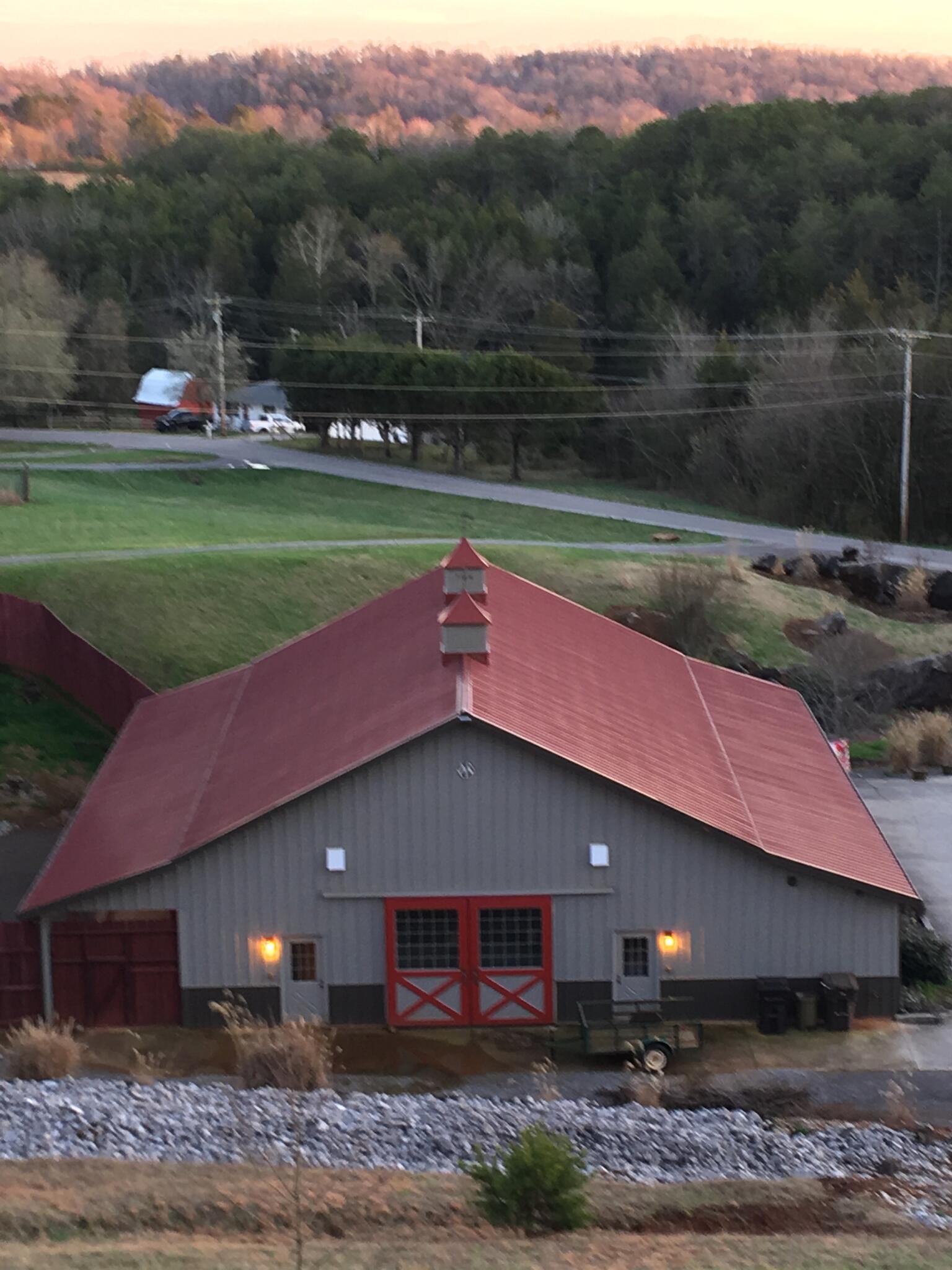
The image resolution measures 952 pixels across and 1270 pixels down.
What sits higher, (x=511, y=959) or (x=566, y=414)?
(x=566, y=414)

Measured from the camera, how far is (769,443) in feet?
232

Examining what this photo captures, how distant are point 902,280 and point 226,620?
55.1 meters

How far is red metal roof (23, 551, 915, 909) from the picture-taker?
2142 cm

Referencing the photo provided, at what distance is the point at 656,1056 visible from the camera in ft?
63.5

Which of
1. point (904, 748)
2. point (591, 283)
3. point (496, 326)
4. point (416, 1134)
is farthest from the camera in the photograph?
point (591, 283)

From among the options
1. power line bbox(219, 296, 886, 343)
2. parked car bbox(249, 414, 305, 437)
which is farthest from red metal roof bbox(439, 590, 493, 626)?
power line bbox(219, 296, 886, 343)

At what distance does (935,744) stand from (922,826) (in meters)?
4.80

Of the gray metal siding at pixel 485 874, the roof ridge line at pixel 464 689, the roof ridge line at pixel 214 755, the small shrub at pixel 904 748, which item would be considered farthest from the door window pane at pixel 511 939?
the small shrub at pixel 904 748

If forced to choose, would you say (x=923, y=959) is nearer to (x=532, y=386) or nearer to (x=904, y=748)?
(x=904, y=748)

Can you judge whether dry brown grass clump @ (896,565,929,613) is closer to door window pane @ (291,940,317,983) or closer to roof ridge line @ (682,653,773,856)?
roof ridge line @ (682,653,773,856)

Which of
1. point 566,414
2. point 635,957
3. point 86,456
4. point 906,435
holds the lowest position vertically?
point 635,957

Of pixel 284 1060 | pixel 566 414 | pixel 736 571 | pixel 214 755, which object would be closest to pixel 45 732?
pixel 214 755

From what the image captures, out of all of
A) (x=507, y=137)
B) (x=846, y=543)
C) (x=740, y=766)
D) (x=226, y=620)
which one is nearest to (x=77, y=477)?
(x=226, y=620)

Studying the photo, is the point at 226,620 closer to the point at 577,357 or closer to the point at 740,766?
the point at 740,766
